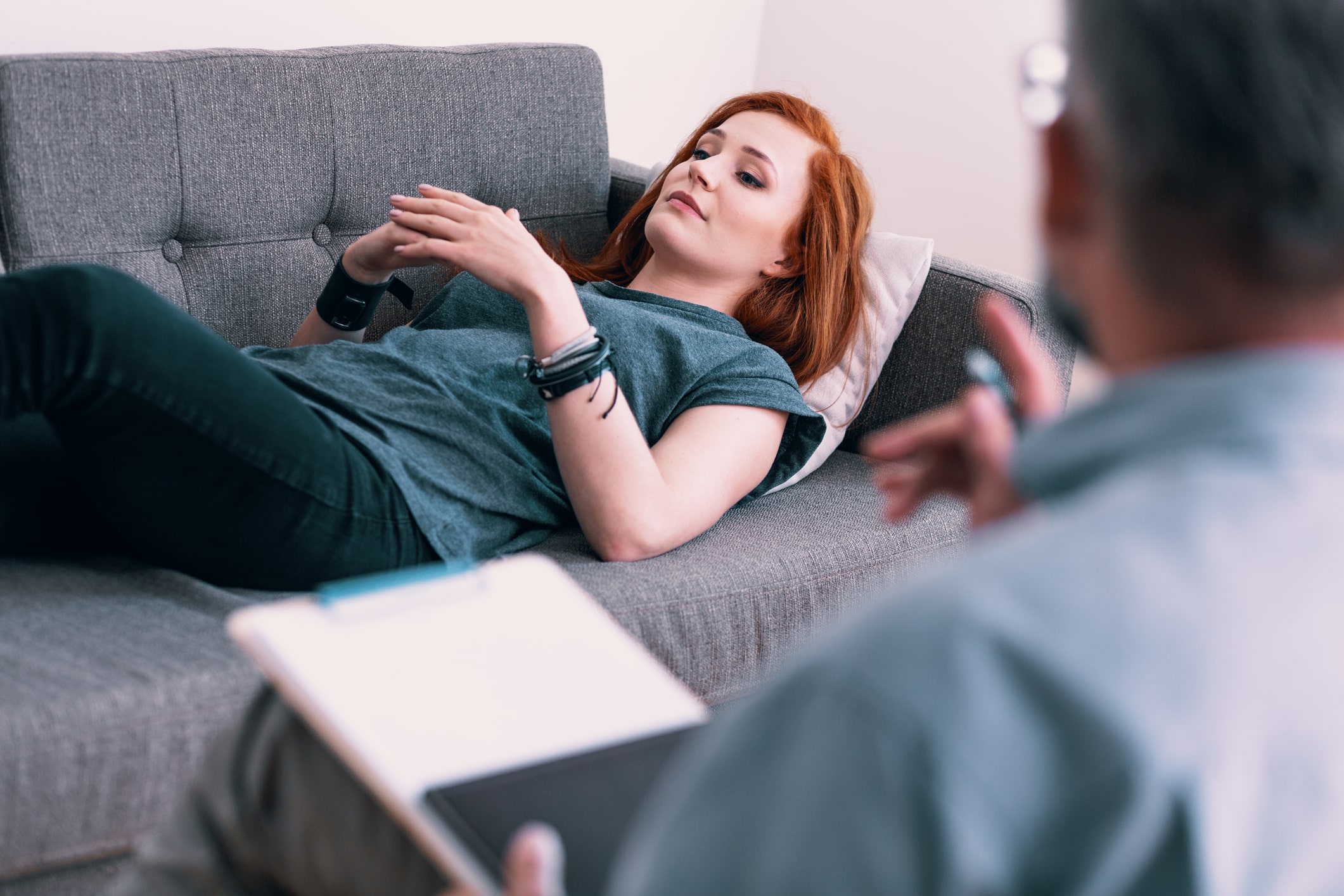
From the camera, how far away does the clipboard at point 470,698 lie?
0.75 m

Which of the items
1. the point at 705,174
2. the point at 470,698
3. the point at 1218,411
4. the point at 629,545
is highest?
the point at 1218,411

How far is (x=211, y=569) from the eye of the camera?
1335mm

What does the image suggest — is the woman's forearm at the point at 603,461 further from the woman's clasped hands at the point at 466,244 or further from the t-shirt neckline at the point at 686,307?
the t-shirt neckline at the point at 686,307

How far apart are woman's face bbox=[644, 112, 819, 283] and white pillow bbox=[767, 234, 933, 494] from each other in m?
0.16

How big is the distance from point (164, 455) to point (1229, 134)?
1.05 m

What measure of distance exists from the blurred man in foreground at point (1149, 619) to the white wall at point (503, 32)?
1.88 metres

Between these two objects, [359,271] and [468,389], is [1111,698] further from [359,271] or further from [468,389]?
[359,271]

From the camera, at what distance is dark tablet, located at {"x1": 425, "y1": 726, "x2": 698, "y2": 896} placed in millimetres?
726

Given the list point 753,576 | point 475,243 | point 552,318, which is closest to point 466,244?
point 475,243

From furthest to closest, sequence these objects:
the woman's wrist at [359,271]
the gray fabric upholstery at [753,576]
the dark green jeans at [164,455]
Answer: the woman's wrist at [359,271]
the gray fabric upholstery at [753,576]
the dark green jeans at [164,455]

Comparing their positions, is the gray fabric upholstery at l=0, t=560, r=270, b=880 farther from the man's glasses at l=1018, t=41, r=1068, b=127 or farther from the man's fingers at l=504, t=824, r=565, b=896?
the man's glasses at l=1018, t=41, r=1068, b=127

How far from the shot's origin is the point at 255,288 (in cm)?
185

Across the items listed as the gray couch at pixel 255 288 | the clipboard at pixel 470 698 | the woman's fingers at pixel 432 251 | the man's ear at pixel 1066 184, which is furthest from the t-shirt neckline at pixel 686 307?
the man's ear at pixel 1066 184

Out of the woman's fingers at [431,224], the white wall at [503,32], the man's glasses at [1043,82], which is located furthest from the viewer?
the white wall at [503,32]
